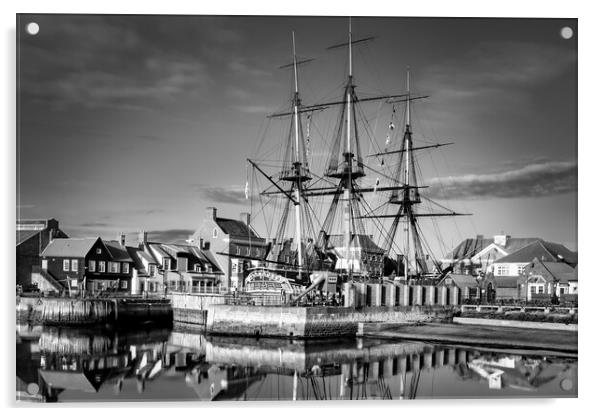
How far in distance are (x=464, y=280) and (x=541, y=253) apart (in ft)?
61.9

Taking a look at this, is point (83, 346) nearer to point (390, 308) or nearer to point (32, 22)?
point (390, 308)

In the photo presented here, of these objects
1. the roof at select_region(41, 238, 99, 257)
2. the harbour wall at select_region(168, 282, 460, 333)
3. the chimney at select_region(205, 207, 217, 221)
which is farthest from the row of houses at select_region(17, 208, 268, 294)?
the harbour wall at select_region(168, 282, 460, 333)

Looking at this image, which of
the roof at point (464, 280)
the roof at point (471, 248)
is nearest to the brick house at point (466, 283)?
the roof at point (464, 280)

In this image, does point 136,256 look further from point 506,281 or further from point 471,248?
point 506,281

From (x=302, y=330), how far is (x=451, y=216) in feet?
25.7

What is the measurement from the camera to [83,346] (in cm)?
3206

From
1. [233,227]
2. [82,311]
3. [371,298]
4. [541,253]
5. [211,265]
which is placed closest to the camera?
[541,253]

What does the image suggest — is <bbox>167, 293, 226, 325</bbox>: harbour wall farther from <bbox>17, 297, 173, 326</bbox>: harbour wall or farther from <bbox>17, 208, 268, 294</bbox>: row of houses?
<bbox>17, 208, 268, 294</bbox>: row of houses

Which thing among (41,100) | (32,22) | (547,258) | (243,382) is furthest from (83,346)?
(547,258)

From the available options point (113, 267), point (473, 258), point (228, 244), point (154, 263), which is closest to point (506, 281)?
point (473, 258)

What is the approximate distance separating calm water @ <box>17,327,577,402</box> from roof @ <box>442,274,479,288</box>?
21678mm

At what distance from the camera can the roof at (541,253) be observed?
2725 centimetres

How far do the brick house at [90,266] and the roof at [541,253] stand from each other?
70.9 ft

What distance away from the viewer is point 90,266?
47.9 metres
